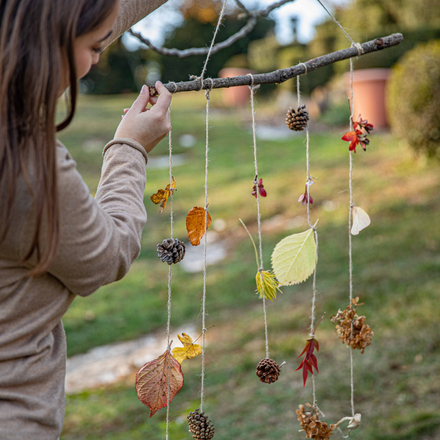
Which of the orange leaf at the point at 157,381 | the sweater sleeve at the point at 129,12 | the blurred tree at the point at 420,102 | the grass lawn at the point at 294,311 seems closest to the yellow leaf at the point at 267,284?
the orange leaf at the point at 157,381

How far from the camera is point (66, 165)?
819mm

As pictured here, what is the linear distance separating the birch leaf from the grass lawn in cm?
39

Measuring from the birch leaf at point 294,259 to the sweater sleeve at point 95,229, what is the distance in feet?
1.39

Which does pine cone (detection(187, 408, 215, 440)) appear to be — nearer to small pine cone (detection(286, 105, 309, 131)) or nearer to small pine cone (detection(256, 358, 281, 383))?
small pine cone (detection(256, 358, 281, 383))

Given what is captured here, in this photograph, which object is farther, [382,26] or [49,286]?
[382,26]

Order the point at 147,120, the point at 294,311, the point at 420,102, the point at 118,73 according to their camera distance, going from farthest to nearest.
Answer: the point at 118,73, the point at 420,102, the point at 294,311, the point at 147,120

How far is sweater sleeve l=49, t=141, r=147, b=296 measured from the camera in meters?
0.82

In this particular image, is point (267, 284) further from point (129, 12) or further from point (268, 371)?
point (129, 12)

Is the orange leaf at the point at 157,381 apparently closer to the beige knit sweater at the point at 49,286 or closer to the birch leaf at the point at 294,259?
the beige knit sweater at the point at 49,286

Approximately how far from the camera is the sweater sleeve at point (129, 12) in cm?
126

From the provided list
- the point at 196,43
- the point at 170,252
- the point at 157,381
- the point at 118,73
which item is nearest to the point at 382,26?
the point at 196,43

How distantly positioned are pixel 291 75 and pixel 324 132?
846 centimetres

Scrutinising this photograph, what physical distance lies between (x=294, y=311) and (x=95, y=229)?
2.96m

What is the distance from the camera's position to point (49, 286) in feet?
2.95
